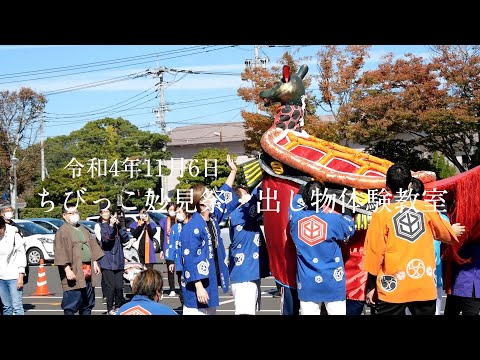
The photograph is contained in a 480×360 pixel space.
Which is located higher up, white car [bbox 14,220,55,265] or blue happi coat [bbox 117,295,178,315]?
white car [bbox 14,220,55,265]

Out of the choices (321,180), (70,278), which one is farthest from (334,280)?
(70,278)

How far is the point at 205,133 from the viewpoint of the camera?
1925cm

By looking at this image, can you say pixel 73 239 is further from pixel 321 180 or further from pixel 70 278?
pixel 321 180

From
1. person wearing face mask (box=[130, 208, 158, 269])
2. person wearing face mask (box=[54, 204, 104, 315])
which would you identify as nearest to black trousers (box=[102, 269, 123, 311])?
person wearing face mask (box=[130, 208, 158, 269])

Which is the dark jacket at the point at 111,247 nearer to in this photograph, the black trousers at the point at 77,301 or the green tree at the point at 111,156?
the black trousers at the point at 77,301

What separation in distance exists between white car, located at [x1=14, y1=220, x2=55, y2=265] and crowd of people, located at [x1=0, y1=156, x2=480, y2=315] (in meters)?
8.48

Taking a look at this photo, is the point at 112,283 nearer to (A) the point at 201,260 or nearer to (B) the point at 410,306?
(A) the point at 201,260

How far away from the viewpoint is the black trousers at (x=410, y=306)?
429cm

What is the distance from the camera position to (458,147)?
1602 centimetres

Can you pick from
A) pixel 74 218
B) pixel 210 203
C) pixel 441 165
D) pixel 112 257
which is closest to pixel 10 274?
pixel 74 218

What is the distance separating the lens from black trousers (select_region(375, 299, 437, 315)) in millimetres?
4293

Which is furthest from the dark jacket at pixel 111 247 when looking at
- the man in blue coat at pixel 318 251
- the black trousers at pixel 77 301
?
the man in blue coat at pixel 318 251

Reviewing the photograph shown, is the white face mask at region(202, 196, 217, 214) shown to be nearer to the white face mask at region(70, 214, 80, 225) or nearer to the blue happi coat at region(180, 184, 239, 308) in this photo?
the blue happi coat at region(180, 184, 239, 308)

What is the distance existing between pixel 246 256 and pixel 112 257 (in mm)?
2443
